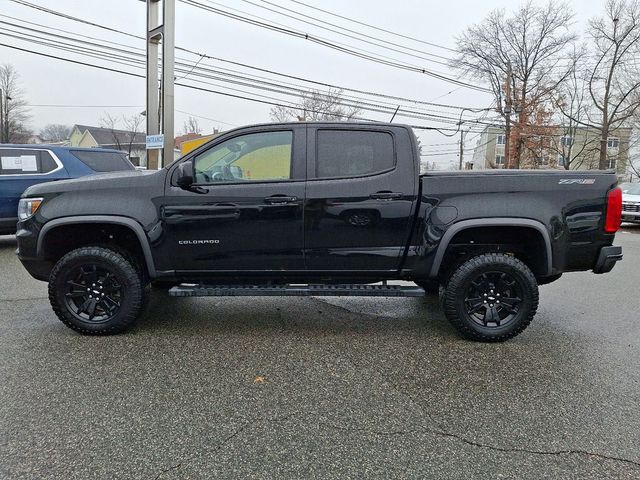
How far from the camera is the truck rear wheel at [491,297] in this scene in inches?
148

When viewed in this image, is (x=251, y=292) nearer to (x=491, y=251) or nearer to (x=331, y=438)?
(x=331, y=438)

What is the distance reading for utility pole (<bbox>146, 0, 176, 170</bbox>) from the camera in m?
12.8

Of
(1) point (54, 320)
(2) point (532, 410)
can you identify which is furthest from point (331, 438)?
(1) point (54, 320)

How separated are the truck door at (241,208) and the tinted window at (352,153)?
0.18 meters

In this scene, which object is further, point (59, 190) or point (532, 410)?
point (59, 190)

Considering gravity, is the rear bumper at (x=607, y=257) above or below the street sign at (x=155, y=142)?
below

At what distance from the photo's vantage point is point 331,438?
7.91 ft

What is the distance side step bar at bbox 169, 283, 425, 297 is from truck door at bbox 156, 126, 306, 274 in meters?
0.17

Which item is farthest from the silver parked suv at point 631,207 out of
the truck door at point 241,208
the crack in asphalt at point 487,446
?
Result: the crack in asphalt at point 487,446

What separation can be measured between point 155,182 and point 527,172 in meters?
3.18

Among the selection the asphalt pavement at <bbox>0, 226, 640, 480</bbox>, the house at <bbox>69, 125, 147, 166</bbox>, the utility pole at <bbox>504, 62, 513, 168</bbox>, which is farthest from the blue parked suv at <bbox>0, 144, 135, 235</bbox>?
the house at <bbox>69, 125, 147, 166</bbox>

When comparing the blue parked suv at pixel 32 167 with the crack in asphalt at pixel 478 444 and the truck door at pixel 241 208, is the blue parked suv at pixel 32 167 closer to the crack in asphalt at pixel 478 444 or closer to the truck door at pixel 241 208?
the truck door at pixel 241 208

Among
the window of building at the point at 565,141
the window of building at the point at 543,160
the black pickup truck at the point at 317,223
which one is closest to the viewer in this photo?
the black pickup truck at the point at 317,223

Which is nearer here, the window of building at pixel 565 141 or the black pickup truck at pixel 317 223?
the black pickup truck at pixel 317 223
